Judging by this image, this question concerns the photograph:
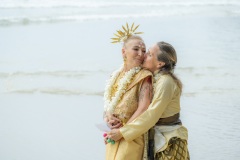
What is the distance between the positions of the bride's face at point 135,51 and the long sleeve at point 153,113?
10.7 inches

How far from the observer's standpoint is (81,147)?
20.1 ft

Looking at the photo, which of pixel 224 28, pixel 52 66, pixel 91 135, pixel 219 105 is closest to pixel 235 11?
pixel 224 28

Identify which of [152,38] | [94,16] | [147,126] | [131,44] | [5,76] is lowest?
[147,126]

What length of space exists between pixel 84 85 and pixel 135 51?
5264 mm

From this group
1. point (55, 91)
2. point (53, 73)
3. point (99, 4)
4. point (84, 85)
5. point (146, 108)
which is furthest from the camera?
point (99, 4)

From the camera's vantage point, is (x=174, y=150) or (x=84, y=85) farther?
(x=84, y=85)

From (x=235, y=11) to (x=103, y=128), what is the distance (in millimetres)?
15998

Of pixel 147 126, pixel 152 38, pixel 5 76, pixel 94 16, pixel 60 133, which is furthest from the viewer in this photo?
pixel 94 16

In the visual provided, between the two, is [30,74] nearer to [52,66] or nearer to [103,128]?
[52,66]

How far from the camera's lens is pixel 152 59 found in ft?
11.9

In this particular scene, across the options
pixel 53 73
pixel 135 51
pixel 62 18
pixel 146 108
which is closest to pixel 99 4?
pixel 62 18

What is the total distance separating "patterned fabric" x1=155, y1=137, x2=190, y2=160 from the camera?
11.8ft

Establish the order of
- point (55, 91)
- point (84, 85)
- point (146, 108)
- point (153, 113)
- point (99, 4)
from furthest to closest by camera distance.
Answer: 1. point (99, 4)
2. point (84, 85)
3. point (55, 91)
4. point (146, 108)
5. point (153, 113)

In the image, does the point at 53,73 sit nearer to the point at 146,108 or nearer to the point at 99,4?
the point at 146,108
